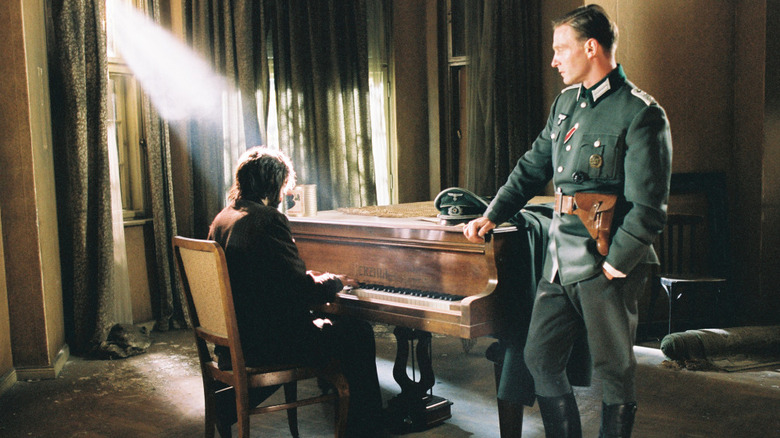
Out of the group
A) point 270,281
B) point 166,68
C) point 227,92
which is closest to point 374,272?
point 270,281

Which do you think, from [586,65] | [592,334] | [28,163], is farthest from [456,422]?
[28,163]

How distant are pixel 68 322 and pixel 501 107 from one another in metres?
3.57

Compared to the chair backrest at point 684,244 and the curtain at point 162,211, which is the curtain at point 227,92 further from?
the chair backrest at point 684,244

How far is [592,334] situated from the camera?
2.22 metres

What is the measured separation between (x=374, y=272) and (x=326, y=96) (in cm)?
291

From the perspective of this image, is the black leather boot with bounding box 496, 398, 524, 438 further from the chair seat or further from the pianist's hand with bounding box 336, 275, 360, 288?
the chair seat

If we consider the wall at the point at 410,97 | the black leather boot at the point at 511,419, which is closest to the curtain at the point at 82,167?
the wall at the point at 410,97

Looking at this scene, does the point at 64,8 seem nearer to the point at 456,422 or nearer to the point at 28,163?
the point at 28,163

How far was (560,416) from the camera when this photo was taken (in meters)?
2.36

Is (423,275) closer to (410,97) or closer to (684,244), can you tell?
(684,244)

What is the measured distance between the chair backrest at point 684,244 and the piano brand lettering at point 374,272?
8.74ft

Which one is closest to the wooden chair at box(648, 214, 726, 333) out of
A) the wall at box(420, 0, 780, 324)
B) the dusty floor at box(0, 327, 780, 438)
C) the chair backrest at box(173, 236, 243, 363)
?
the wall at box(420, 0, 780, 324)

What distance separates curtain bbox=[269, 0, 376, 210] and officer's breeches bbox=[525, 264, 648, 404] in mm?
3487

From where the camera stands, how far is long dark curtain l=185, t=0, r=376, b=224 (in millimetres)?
5254
